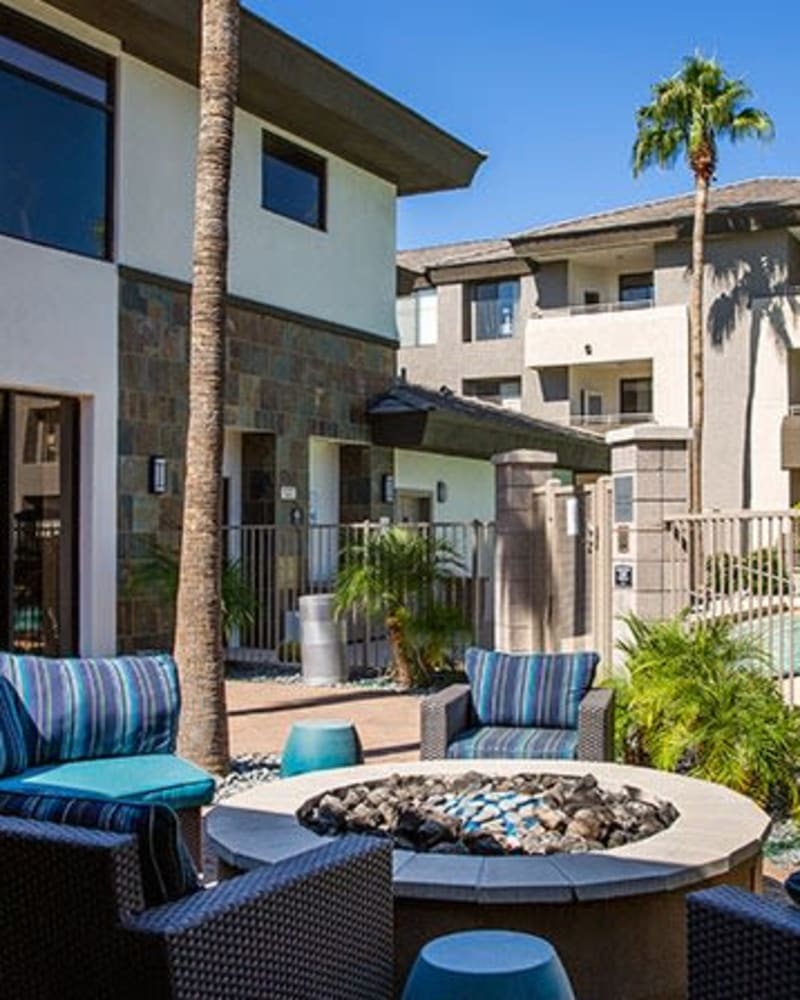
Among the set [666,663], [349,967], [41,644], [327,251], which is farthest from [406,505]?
[349,967]

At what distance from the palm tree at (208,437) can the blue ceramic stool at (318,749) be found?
1.59m

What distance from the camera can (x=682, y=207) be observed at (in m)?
31.4

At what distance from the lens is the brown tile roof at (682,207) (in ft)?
96.8

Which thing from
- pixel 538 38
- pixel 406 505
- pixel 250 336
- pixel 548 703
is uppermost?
pixel 538 38

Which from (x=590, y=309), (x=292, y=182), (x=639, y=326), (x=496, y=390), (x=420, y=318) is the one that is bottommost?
(x=496, y=390)

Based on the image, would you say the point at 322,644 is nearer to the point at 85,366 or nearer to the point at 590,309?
the point at 85,366

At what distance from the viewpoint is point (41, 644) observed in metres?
13.1

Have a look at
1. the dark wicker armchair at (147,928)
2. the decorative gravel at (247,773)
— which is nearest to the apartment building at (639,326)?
the decorative gravel at (247,773)

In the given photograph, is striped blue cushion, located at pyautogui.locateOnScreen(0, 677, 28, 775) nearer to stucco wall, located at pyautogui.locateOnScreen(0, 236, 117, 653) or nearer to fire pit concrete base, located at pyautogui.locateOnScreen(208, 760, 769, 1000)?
fire pit concrete base, located at pyautogui.locateOnScreen(208, 760, 769, 1000)

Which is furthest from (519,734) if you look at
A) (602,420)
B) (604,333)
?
(602,420)

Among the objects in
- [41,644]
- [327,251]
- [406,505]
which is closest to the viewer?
[41,644]

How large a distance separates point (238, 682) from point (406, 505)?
7727mm

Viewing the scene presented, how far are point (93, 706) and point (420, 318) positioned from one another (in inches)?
1171

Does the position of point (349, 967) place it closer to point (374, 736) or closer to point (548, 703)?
point (548, 703)
